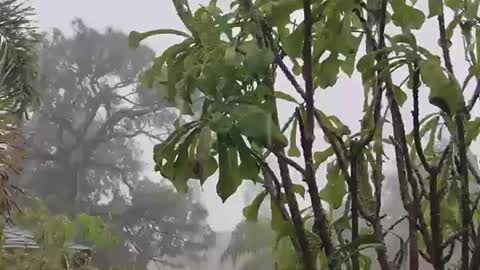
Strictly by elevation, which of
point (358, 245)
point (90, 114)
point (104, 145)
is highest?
point (90, 114)

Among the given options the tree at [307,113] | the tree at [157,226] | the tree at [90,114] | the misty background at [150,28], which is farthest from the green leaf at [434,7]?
the tree at [90,114]

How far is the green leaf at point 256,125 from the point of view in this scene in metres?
0.47

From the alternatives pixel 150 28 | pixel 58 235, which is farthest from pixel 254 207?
pixel 58 235

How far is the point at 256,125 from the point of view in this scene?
1.54 feet

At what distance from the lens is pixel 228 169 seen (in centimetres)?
52

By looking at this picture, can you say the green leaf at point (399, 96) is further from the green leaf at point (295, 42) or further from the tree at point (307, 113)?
the green leaf at point (295, 42)

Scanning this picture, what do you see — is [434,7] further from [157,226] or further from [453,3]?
[157,226]

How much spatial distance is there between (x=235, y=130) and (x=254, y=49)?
6 cm

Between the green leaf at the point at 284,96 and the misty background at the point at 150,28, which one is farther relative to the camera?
the misty background at the point at 150,28

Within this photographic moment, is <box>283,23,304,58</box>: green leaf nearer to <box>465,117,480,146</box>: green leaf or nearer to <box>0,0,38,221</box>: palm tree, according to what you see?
<box>465,117,480,146</box>: green leaf

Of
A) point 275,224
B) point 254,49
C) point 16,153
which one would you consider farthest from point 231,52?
point 16,153

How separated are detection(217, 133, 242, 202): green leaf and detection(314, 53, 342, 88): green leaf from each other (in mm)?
134

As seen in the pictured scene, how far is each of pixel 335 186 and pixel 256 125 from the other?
204mm

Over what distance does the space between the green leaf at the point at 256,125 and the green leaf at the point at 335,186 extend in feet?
0.59
